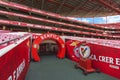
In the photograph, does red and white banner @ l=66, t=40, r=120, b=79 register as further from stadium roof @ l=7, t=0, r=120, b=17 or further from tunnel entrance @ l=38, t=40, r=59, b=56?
stadium roof @ l=7, t=0, r=120, b=17

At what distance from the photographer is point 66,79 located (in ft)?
9.68

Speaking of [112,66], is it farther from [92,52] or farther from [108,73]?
[92,52]

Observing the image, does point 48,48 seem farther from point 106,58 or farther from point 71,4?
point 71,4

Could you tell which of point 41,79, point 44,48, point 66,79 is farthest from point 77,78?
point 44,48

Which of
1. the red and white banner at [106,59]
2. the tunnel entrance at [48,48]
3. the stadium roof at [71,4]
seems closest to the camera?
the red and white banner at [106,59]

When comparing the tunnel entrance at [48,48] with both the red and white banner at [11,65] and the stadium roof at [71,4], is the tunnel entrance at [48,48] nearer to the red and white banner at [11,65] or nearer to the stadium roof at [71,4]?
the red and white banner at [11,65]

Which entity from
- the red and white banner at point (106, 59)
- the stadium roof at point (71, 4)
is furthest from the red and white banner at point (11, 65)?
the stadium roof at point (71, 4)

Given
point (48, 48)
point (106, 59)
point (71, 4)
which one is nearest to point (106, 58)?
point (106, 59)

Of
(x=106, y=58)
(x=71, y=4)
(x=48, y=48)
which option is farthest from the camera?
(x=71, y=4)

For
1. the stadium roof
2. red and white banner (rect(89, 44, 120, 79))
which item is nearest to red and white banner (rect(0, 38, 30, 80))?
red and white banner (rect(89, 44, 120, 79))

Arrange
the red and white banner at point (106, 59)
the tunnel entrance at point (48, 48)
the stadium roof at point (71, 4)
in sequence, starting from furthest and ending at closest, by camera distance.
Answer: the stadium roof at point (71, 4) → the tunnel entrance at point (48, 48) → the red and white banner at point (106, 59)

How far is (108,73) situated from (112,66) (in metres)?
0.28

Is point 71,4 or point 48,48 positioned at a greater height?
point 71,4

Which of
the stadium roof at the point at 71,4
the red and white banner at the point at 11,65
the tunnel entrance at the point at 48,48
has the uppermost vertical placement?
the stadium roof at the point at 71,4
